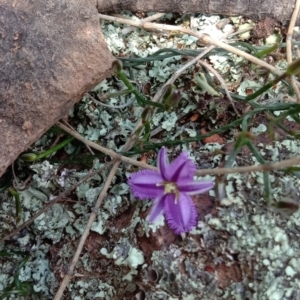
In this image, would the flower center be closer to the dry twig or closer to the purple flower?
the purple flower

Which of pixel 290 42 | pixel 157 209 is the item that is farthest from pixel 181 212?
pixel 290 42

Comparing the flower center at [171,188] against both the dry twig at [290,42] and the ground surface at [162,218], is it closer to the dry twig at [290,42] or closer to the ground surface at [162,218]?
the ground surface at [162,218]

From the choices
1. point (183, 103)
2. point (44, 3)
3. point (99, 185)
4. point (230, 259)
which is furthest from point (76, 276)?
point (44, 3)

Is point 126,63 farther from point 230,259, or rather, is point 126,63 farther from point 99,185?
point 230,259

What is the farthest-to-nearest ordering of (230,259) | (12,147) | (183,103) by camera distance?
(183,103) → (12,147) → (230,259)

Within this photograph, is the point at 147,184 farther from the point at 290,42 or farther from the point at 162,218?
the point at 290,42

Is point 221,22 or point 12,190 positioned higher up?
point 221,22

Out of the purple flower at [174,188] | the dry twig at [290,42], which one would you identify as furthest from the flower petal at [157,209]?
the dry twig at [290,42]

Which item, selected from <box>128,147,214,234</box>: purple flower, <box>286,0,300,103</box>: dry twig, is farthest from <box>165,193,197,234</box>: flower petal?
<box>286,0,300,103</box>: dry twig
